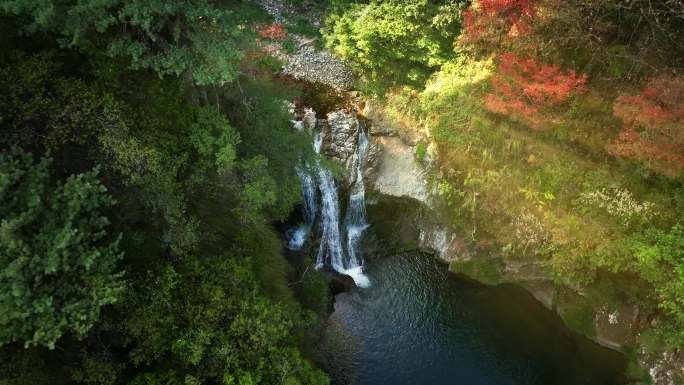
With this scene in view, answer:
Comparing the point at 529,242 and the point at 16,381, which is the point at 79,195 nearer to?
the point at 16,381

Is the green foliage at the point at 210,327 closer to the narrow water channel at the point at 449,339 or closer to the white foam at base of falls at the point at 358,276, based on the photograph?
the narrow water channel at the point at 449,339

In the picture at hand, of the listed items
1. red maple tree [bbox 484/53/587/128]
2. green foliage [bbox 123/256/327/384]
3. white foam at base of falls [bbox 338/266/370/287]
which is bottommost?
green foliage [bbox 123/256/327/384]

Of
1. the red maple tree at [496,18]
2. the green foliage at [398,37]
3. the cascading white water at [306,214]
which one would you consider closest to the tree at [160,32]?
the cascading white water at [306,214]

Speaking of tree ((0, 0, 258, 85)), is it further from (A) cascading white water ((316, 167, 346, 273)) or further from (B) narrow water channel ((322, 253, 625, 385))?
(B) narrow water channel ((322, 253, 625, 385))

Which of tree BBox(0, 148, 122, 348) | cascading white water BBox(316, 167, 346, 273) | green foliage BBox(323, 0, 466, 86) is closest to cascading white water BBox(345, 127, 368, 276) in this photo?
cascading white water BBox(316, 167, 346, 273)

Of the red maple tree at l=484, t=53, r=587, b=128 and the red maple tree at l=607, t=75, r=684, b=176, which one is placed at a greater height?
the red maple tree at l=484, t=53, r=587, b=128

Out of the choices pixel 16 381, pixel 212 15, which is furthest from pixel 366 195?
pixel 16 381
